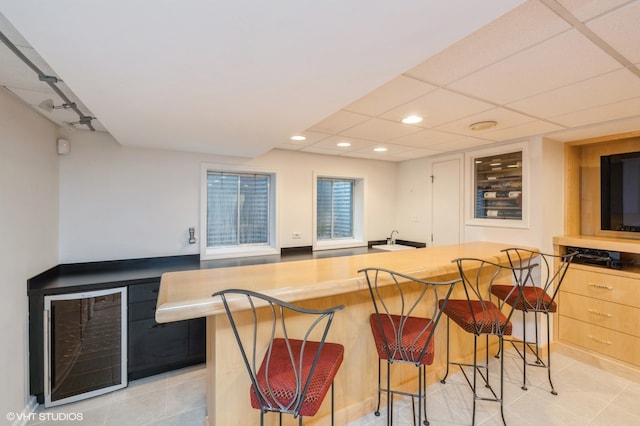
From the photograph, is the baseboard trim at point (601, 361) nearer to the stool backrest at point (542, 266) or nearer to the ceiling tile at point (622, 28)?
the stool backrest at point (542, 266)

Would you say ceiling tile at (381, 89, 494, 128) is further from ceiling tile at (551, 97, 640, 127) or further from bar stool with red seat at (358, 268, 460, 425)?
bar stool with red seat at (358, 268, 460, 425)

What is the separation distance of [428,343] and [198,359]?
219 cm

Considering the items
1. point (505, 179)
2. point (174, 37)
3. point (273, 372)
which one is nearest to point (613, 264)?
point (505, 179)

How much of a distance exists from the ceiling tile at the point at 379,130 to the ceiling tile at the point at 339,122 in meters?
0.09

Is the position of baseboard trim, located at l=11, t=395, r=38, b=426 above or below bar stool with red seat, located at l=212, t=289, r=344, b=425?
below

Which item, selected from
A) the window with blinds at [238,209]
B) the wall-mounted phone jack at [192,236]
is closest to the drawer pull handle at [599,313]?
the window with blinds at [238,209]

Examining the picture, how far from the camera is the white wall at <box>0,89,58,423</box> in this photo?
1775mm

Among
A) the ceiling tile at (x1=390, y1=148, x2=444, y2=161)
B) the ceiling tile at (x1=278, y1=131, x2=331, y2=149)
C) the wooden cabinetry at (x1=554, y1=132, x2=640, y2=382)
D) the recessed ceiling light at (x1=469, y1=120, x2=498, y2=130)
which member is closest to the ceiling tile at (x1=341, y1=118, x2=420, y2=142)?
the ceiling tile at (x1=278, y1=131, x2=331, y2=149)

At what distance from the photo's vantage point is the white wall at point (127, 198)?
Answer: 2.62 metres

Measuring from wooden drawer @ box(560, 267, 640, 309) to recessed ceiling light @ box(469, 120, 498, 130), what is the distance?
1746 mm

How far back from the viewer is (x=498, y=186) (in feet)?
10.7

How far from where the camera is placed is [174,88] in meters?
1.47

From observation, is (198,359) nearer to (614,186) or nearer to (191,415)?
(191,415)

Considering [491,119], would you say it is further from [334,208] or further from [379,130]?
[334,208]
